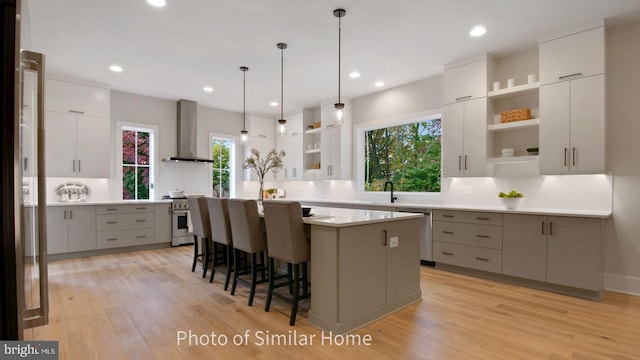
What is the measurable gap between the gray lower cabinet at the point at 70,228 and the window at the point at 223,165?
7.88 feet

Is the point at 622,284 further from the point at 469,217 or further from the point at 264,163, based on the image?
the point at 264,163

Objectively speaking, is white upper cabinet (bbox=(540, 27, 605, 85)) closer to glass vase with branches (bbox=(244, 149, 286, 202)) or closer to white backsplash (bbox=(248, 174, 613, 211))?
white backsplash (bbox=(248, 174, 613, 211))

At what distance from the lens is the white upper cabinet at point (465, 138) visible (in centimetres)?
417

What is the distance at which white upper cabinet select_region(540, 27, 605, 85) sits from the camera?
3324 millimetres

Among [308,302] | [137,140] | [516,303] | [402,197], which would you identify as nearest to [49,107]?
[137,140]

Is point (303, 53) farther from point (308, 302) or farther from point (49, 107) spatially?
point (49, 107)

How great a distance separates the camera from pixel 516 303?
→ 10.2ft

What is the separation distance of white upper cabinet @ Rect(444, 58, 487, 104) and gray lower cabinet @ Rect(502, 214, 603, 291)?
1.67 m

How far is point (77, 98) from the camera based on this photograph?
17.0ft

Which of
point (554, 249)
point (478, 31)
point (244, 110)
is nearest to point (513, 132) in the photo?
point (478, 31)

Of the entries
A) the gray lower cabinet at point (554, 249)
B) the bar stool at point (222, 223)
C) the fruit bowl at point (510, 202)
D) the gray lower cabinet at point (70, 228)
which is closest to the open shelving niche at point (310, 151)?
the bar stool at point (222, 223)

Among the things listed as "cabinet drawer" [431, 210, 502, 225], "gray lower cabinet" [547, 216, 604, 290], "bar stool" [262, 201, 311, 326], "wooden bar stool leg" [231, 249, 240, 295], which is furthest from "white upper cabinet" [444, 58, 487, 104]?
"wooden bar stool leg" [231, 249, 240, 295]

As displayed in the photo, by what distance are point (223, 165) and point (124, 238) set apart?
2.54m

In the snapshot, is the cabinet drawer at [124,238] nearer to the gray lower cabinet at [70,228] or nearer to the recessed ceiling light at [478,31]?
the gray lower cabinet at [70,228]
